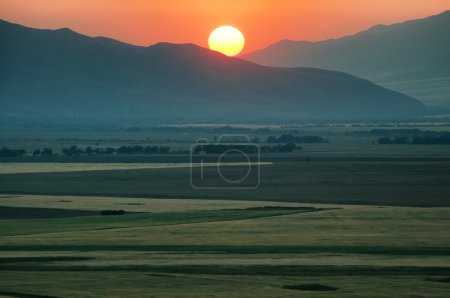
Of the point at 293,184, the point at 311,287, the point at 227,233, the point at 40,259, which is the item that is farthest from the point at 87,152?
the point at 311,287

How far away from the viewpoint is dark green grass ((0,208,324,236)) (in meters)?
65.4

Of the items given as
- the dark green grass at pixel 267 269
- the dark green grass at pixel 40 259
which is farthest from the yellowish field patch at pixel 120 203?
the dark green grass at pixel 267 269

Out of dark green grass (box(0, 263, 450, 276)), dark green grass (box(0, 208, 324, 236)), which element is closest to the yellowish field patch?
dark green grass (box(0, 208, 324, 236))

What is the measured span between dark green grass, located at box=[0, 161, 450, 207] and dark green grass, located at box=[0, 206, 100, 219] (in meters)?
11.7

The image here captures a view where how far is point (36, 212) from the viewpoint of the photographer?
244 feet

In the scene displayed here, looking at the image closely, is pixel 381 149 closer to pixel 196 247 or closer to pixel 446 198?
pixel 446 198

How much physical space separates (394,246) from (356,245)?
67.8 inches

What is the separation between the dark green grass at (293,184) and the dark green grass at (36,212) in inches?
461

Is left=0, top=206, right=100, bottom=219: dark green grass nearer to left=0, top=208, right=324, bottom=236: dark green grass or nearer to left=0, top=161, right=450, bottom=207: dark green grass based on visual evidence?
left=0, top=208, right=324, bottom=236: dark green grass

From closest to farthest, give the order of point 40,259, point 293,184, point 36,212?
point 40,259, point 36,212, point 293,184

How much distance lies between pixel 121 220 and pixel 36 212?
733cm

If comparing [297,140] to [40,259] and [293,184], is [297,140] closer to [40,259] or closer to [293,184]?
[293,184]

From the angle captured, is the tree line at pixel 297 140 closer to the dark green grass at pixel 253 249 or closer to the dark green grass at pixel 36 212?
the dark green grass at pixel 36 212

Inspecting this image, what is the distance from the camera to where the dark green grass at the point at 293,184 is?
84.7 metres
